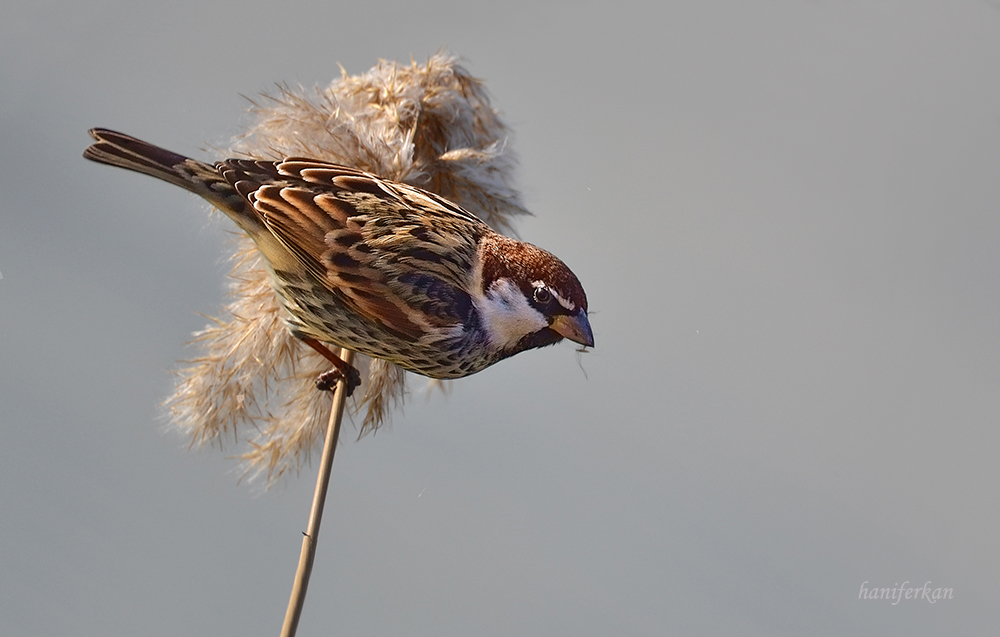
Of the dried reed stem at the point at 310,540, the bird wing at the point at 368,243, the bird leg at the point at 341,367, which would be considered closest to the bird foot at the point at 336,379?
the bird leg at the point at 341,367

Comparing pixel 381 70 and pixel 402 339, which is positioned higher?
pixel 381 70

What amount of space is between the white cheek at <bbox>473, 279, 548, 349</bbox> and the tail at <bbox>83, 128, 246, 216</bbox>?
39cm

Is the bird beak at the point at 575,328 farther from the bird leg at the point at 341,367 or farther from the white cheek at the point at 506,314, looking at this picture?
the bird leg at the point at 341,367

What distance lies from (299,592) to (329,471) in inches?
7.0

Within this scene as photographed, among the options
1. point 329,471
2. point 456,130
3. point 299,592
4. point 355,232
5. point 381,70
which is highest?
point 381,70

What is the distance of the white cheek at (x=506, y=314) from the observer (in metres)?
1.21

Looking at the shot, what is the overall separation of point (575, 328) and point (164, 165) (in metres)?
0.65

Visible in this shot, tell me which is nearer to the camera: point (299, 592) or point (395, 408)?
point (299, 592)

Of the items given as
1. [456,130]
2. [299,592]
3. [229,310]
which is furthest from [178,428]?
[456,130]

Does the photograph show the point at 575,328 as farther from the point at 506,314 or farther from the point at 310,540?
the point at 310,540

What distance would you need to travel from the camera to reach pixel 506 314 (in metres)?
1.22

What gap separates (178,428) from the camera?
1.59 m

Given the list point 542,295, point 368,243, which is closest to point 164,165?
point 368,243

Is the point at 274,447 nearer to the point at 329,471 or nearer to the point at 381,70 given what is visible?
the point at 329,471
